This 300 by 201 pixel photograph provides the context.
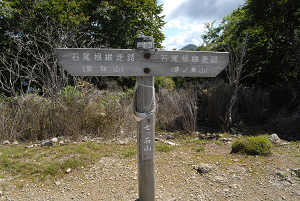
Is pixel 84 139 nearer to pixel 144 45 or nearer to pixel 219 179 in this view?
pixel 219 179

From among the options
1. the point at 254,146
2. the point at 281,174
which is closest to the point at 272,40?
the point at 254,146

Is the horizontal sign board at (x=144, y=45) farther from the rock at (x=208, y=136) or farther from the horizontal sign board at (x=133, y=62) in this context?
the rock at (x=208, y=136)

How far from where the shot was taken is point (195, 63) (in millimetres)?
2363

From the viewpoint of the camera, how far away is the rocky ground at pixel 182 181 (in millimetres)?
2846

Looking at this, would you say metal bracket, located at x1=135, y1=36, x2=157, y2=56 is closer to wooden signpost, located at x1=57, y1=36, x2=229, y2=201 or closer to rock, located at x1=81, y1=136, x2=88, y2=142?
wooden signpost, located at x1=57, y1=36, x2=229, y2=201

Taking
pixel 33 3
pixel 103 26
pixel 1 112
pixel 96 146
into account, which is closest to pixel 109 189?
pixel 96 146

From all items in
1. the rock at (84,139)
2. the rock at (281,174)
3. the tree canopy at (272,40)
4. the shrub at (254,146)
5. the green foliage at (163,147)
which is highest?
the tree canopy at (272,40)

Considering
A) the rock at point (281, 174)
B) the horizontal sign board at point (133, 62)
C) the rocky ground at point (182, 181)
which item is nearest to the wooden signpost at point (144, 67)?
the horizontal sign board at point (133, 62)

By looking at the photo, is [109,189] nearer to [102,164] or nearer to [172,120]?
[102,164]

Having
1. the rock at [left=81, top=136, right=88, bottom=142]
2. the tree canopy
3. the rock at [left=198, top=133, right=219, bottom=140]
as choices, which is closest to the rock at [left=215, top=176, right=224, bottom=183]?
the rock at [left=198, top=133, right=219, bottom=140]

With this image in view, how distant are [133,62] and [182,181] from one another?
78.8 inches

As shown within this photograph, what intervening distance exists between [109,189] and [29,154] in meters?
1.93

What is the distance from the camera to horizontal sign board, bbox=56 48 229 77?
220 cm

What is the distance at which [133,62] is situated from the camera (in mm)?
2258
